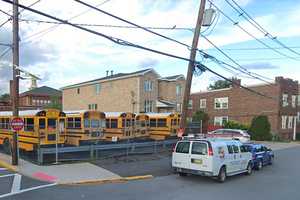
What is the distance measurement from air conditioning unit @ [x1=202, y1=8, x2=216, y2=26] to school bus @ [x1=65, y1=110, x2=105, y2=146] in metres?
8.87

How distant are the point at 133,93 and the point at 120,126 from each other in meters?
20.0

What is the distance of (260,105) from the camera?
4975 cm

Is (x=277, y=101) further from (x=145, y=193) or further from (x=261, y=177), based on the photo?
(x=145, y=193)

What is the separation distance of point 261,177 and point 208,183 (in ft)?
11.7

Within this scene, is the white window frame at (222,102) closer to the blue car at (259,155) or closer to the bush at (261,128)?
the bush at (261,128)

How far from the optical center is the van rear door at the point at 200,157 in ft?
50.2

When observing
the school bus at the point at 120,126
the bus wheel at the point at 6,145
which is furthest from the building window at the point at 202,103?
the bus wheel at the point at 6,145

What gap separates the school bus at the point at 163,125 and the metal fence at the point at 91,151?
6284mm

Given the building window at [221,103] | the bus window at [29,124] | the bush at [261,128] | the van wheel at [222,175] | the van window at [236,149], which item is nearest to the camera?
the van wheel at [222,175]

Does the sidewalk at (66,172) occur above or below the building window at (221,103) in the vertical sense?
below

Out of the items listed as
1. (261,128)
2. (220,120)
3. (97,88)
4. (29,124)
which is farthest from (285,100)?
(29,124)

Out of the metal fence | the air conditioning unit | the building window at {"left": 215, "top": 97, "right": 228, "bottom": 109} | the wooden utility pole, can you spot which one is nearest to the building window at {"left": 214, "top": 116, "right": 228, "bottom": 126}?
the building window at {"left": 215, "top": 97, "right": 228, "bottom": 109}

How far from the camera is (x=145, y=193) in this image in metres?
12.9

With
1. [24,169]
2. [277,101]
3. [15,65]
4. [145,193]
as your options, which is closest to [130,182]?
[145,193]
